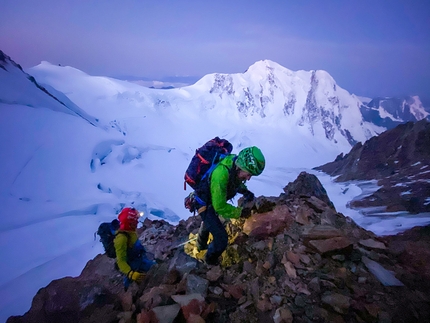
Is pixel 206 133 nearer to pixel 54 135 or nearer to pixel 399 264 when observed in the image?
pixel 54 135

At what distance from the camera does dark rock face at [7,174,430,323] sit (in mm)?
2469

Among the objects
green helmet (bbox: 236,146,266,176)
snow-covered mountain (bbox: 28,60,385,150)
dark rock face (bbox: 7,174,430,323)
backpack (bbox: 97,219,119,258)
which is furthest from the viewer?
snow-covered mountain (bbox: 28,60,385,150)

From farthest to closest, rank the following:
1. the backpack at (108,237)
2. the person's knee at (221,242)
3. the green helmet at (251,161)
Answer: the backpack at (108,237) < the person's knee at (221,242) < the green helmet at (251,161)

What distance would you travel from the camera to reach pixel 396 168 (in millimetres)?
41938

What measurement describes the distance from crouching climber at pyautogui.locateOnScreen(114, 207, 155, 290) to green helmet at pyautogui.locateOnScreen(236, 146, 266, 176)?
7.08 feet

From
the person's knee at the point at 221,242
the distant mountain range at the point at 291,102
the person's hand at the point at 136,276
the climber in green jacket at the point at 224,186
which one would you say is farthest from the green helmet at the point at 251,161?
the distant mountain range at the point at 291,102

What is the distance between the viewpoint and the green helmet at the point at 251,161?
317 centimetres

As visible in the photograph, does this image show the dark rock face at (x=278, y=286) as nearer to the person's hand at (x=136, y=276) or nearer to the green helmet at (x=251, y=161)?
the person's hand at (x=136, y=276)

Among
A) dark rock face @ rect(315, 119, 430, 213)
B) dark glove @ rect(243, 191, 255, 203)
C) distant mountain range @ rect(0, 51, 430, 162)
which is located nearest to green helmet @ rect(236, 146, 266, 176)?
dark glove @ rect(243, 191, 255, 203)

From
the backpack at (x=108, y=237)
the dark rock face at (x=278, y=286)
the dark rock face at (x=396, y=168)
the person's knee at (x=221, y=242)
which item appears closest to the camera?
the dark rock face at (x=278, y=286)

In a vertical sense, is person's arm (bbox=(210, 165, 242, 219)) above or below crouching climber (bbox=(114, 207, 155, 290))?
above

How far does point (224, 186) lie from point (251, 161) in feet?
1.68

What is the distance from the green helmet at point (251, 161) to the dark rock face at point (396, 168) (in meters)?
28.8

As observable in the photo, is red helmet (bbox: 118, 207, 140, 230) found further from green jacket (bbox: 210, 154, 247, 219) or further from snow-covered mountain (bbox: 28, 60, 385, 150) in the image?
snow-covered mountain (bbox: 28, 60, 385, 150)
